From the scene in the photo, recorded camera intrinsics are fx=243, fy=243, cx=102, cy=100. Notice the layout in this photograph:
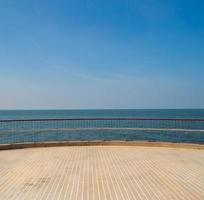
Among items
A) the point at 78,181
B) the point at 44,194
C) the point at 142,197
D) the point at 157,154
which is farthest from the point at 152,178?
the point at 157,154

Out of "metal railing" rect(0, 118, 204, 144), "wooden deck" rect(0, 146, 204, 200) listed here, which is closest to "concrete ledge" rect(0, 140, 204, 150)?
"metal railing" rect(0, 118, 204, 144)

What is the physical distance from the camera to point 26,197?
4.30 m

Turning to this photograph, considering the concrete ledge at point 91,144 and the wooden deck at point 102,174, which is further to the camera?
the concrete ledge at point 91,144

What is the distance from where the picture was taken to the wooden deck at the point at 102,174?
447 centimetres

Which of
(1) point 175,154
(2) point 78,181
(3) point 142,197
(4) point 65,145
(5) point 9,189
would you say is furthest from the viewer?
(4) point 65,145

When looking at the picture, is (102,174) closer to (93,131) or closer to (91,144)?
(91,144)

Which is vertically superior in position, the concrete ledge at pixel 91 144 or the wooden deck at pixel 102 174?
the concrete ledge at pixel 91 144

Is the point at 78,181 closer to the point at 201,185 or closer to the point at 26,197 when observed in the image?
the point at 26,197

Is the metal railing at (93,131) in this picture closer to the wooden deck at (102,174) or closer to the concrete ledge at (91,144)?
the concrete ledge at (91,144)

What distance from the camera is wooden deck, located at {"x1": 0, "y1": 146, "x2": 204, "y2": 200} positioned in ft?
14.7

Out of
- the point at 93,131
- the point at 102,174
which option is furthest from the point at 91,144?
the point at 93,131

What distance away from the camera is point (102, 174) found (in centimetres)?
568

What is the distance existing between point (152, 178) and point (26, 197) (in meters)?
2.68

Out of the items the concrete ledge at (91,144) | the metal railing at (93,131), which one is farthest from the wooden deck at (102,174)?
the metal railing at (93,131)
